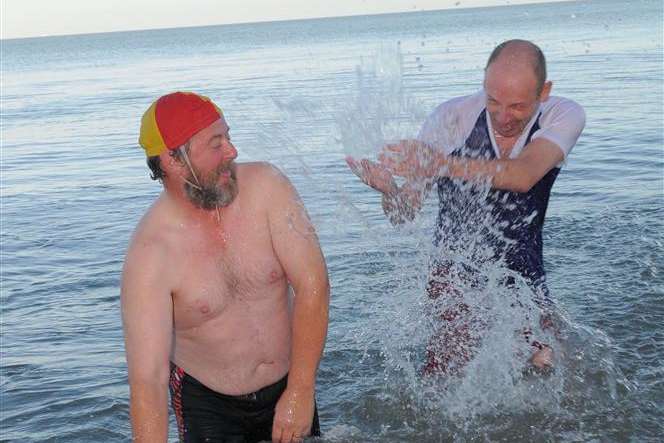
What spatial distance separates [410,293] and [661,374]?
180 cm

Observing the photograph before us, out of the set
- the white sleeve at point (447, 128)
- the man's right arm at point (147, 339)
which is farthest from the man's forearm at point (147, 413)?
the white sleeve at point (447, 128)

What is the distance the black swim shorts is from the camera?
14.0ft

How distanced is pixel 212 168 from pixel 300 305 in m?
0.72

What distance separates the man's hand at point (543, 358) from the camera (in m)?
5.66

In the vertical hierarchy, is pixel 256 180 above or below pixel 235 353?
above

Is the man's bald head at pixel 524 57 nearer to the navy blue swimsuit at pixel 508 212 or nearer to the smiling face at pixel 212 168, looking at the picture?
the navy blue swimsuit at pixel 508 212

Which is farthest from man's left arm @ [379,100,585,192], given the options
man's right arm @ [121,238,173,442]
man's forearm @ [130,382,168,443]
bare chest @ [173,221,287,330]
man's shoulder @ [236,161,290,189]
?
man's forearm @ [130,382,168,443]

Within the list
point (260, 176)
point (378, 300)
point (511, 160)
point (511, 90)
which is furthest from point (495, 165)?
point (378, 300)

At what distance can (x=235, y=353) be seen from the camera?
4.20m

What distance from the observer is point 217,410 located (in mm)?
4281

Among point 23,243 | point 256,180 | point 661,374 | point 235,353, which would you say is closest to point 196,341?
point 235,353

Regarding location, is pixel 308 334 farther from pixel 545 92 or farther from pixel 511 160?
pixel 545 92

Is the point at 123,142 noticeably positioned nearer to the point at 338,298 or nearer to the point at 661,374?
the point at 338,298

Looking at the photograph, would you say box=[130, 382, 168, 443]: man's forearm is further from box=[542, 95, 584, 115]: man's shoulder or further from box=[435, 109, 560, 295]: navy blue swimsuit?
box=[542, 95, 584, 115]: man's shoulder
